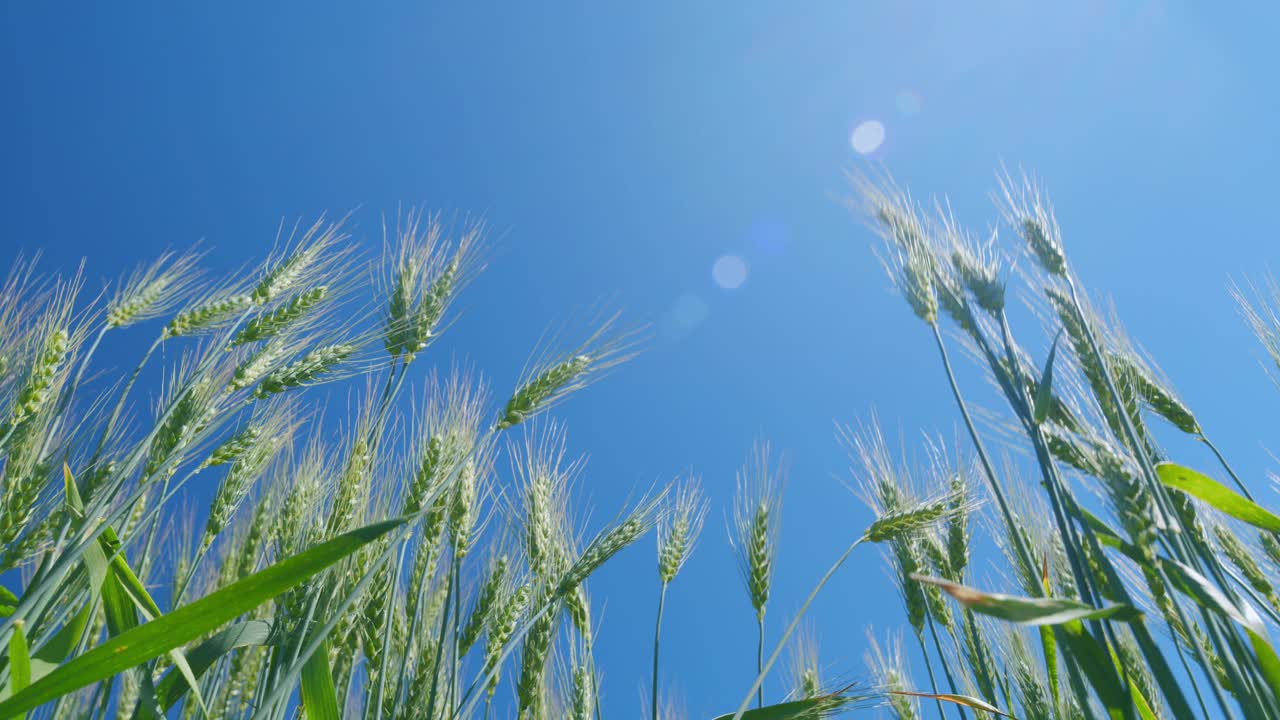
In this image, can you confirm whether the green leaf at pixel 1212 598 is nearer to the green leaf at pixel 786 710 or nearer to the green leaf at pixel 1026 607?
the green leaf at pixel 1026 607

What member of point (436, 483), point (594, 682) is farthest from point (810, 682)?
point (436, 483)

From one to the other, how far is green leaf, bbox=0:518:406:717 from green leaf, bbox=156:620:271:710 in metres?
0.24

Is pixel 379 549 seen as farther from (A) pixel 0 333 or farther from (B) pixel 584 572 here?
(A) pixel 0 333

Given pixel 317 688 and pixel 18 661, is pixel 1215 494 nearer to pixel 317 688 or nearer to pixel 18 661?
pixel 317 688

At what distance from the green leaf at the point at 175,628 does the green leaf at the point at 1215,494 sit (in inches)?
42.1

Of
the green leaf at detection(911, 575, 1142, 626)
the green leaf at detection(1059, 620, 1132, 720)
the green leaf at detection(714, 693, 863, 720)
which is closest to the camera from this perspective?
the green leaf at detection(911, 575, 1142, 626)

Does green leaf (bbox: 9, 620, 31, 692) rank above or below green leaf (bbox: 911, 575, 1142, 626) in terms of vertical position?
above

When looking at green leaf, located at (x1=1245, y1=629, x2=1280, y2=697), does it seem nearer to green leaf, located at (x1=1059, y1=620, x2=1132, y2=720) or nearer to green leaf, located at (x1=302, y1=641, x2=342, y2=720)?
green leaf, located at (x1=1059, y1=620, x2=1132, y2=720)

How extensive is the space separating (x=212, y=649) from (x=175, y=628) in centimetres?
31

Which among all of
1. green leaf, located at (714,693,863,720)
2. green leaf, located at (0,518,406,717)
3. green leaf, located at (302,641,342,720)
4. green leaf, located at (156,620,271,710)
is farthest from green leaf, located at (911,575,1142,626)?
green leaf, located at (156,620,271,710)

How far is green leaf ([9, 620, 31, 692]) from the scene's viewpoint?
877 millimetres

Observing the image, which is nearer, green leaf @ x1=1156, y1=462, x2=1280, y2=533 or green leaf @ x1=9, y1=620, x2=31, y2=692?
green leaf @ x1=9, y1=620, x2=31, y2=692

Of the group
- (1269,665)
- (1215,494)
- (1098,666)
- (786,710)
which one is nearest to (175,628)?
(786,710)

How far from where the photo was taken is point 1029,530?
1.72 metres
